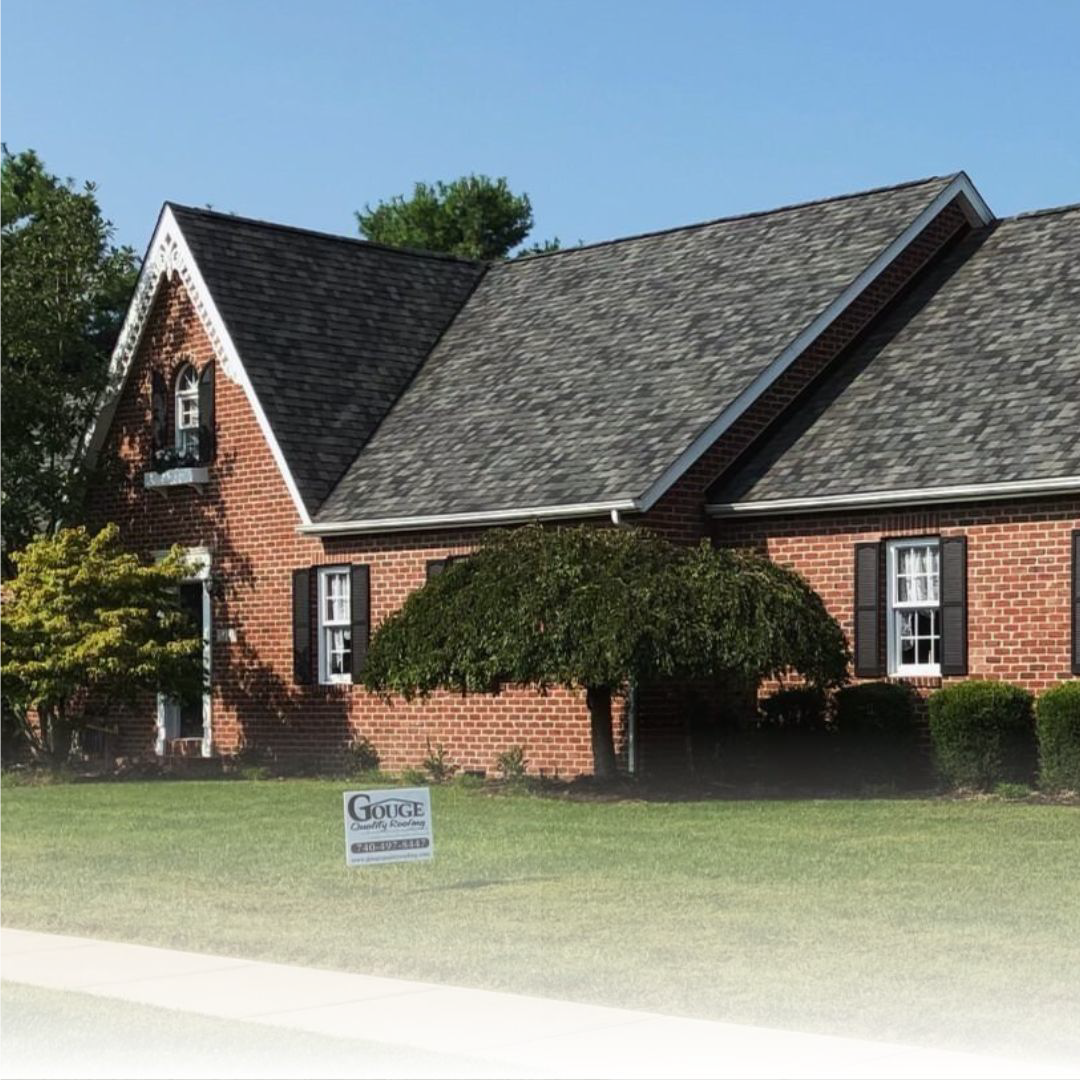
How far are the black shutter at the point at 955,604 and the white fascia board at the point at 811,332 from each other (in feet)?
10.7

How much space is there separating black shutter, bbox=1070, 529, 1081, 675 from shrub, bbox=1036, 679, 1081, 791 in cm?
69

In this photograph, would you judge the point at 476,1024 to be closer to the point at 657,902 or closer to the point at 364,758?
the point at 657,902

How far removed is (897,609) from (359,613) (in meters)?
7.50

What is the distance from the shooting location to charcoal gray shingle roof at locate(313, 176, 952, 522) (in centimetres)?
2684

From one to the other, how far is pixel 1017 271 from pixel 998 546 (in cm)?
534

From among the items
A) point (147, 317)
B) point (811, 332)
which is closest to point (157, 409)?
point (147, 317)

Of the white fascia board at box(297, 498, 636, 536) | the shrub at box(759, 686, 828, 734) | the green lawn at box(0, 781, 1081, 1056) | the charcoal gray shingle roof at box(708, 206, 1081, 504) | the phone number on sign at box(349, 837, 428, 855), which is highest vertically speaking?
the charcoal gray shingle roof at box(708, 206, 1081, 504)

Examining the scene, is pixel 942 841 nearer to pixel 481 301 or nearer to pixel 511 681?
pixel 511 681

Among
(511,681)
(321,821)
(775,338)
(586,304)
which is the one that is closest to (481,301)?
(586,304)

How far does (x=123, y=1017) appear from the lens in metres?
10.6

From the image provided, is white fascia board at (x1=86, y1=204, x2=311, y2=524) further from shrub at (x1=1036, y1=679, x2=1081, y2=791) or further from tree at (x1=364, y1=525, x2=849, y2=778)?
shrub at (x1=1036, y1=679, x2=1081, y2=791)

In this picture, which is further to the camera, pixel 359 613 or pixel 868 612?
pixel 359 613

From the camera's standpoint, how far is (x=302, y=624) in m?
29.6

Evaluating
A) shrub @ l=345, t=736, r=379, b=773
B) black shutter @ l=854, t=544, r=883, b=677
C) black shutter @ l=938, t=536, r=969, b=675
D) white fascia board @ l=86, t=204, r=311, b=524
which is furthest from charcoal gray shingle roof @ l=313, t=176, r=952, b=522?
black shutter @ l=938, t=536, r=969, b=675
